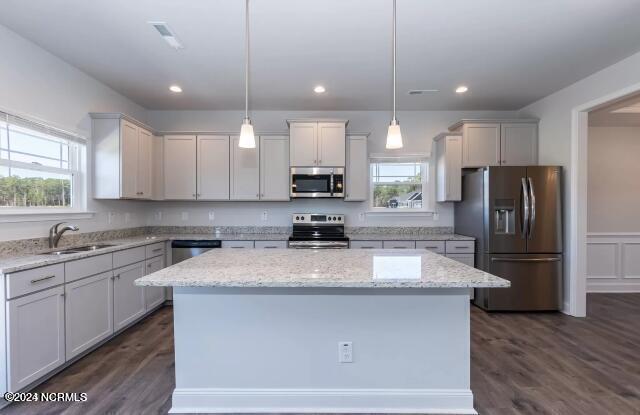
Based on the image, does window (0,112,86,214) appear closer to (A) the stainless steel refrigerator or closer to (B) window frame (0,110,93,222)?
(B) window frame (0,110,93,222)

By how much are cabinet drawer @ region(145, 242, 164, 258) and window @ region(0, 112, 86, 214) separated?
0.80 metres

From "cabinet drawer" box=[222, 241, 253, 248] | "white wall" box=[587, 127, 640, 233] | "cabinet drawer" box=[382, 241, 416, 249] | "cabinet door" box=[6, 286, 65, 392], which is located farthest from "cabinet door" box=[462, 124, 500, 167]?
"cabinet door" box=[6, 286, 65, 392]

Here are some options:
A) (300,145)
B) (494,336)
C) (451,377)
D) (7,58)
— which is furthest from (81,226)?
(494,336)

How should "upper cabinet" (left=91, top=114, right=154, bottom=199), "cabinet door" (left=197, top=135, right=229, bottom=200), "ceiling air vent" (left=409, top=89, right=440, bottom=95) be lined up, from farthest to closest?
"cabinet door" (left=197, top=135, right=229, bottom=200)
"ceiling air vent" (left=409, top=89, right=440, bottom=95)
"upper cabinet" (left=91, top=114, right=154, bottom=199)

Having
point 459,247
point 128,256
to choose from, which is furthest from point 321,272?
point 459,247

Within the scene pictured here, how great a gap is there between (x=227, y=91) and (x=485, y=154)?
3.54 m

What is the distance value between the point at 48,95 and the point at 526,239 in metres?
5.35

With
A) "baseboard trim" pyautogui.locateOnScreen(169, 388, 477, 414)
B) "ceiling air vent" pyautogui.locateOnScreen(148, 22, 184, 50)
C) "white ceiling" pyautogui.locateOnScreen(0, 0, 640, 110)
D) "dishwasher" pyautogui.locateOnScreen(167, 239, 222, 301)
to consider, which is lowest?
"baseboard trim" pyautogui.locateOnScreen(169, 388, 477, 414)

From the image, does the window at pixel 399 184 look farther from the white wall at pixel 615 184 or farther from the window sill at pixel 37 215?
the window sill at pixel 37 215

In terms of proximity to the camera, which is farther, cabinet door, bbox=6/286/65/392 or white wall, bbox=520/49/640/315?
white wall, bbox=520/49/640/315

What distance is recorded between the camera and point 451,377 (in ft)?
6.42

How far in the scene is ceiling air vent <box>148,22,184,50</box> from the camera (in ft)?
8.00

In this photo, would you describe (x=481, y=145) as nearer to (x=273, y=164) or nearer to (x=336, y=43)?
(x=336, y=43)

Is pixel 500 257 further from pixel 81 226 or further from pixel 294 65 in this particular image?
pixel 81 226
